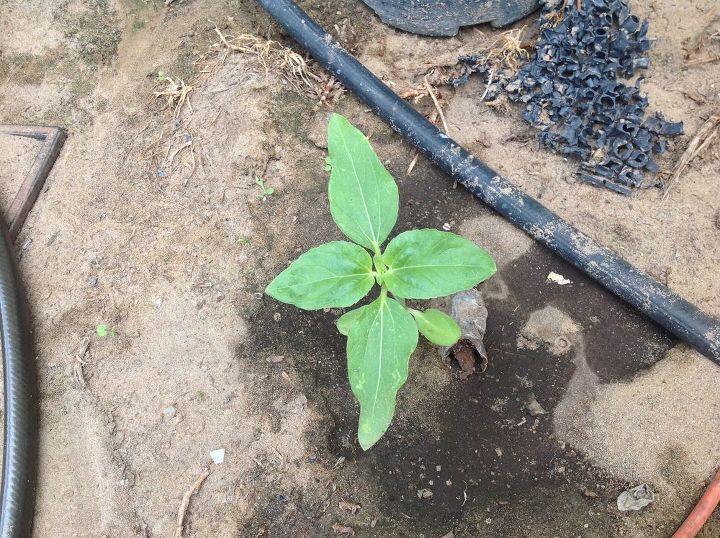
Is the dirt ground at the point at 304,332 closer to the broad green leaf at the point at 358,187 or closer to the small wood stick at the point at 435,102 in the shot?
the small wood stick at the point at 435,102

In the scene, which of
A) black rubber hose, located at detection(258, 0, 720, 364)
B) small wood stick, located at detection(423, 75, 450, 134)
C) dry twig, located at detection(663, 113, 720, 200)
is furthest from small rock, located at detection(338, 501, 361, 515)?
dry twig, located at detection(663, 113, 720, 200)

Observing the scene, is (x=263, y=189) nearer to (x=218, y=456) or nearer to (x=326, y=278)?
(x=326, y=278)

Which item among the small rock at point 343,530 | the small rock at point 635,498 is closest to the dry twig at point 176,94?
the small rock at point 343,530

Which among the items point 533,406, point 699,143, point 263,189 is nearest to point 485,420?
point 533,406

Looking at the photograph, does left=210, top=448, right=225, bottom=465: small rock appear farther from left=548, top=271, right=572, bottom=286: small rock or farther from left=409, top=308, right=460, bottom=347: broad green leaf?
left=548, top=271, right=572, bottom=286: small rock

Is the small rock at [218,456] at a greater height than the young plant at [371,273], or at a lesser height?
lesser
